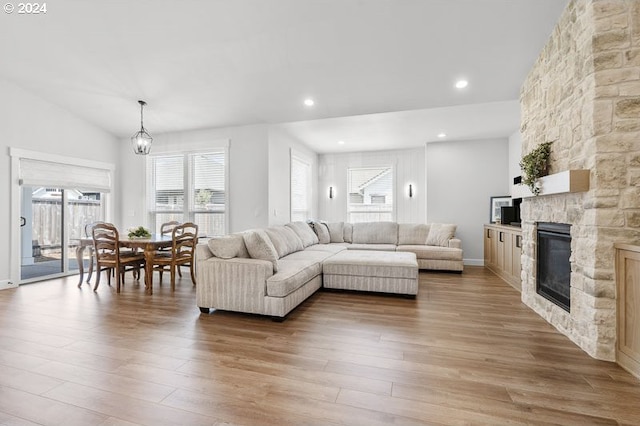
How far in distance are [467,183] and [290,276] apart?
4960mm

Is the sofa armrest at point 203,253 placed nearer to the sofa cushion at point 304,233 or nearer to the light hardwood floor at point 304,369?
the light hardwood floor at point 304,369

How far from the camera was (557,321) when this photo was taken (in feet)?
9.50

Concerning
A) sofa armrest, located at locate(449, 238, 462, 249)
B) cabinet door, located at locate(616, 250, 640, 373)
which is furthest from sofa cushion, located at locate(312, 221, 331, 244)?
cabinet door, located at locate(616, 250, 640, 373)

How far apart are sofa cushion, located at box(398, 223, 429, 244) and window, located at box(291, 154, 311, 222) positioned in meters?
2.29

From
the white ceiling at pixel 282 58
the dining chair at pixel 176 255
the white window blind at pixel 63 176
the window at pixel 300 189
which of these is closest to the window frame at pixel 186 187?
the white ceiling at pixel 282 58

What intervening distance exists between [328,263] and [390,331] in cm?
161

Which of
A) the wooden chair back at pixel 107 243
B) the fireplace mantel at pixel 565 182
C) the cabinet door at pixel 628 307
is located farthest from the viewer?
the wooden chair back at pixel 107 243

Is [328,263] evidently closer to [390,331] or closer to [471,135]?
[390,331]

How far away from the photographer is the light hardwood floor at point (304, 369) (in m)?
1.71

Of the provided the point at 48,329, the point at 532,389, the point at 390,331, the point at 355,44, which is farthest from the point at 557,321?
the point at 48,329

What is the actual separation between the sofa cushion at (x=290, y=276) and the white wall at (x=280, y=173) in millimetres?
1684

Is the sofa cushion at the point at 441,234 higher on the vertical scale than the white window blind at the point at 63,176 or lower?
lower

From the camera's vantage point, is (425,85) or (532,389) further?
(425,85)

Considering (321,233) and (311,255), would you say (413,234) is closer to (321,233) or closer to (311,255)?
(321,233)
